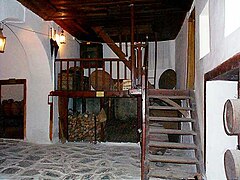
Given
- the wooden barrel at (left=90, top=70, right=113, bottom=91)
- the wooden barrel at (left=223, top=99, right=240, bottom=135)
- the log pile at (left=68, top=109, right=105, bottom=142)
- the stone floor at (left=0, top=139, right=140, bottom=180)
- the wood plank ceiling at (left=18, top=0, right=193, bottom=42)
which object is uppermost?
the wood plank ceiling at (left=18, top=0, right=193, bottom=42)

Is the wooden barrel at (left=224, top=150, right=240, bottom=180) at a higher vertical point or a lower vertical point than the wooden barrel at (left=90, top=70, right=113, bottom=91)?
lower

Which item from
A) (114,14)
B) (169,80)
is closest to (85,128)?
(169,80)

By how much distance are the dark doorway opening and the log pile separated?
1444mm

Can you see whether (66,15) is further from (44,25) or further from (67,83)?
(67,83)

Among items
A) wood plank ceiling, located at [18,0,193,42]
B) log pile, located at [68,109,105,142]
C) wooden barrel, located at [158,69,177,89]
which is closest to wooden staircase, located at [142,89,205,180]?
wood plank ceiling, located at [18,0,193,42]

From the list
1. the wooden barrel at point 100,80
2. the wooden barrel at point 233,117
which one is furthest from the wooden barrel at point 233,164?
the wooden barrel at point 100,80

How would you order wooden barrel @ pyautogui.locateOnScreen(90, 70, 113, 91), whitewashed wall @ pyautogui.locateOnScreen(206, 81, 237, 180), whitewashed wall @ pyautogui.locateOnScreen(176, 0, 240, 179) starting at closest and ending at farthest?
whitewashed wall @ pyautogui.locateOnScreen(176, 0, 240, 179) → whitewashed wall @ pyautogui.locateOnScreen(206, 81, 237, 180) → wooden barrel @ pyautogui.locateOnScreen(90, 70, 113, 91)

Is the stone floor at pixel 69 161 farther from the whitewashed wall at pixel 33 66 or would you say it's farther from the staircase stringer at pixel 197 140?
the staircase stringer at pixel 197 140

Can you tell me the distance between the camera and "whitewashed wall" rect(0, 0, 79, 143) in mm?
6699

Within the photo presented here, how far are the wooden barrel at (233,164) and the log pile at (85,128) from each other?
19.3ft

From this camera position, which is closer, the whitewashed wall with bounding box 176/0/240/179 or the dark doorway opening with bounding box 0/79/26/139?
the whitewashed wall with bounding box 176/0/240/179

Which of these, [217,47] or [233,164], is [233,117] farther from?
[217,47]

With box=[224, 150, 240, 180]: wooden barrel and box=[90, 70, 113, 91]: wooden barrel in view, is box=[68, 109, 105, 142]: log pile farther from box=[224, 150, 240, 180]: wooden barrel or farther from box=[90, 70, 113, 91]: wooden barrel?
box=[224, 150, 240, 180]: wooden barrel

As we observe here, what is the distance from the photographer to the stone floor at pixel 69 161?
460 cm
